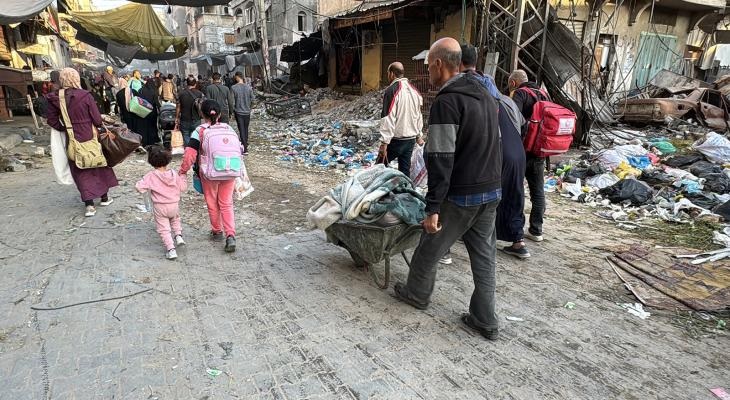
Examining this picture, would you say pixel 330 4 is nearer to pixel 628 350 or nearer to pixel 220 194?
pixel 220 194

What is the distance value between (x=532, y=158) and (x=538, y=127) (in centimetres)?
34

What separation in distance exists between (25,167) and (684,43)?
1979cm

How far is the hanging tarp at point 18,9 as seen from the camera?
6426 mm

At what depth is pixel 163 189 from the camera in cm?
392

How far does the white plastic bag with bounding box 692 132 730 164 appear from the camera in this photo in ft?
23.0

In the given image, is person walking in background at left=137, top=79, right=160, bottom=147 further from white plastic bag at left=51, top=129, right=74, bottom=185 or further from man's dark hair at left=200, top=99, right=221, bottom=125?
man's dark hair at left=200, top=99, right=221, bottom=125

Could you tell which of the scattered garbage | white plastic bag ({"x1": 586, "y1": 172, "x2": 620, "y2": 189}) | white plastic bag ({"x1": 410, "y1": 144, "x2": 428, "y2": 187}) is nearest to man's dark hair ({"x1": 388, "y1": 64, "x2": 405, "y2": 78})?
white plastic bag ({"x1": 410, "y1": 144, "x2": 428, "y2": 187})

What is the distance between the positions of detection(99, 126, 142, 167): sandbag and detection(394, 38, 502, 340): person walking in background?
418cm

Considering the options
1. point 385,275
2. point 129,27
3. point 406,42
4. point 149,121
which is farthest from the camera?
point 406,42

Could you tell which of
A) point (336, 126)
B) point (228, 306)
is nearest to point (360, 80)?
point (336, 126)

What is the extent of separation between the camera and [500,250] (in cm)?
427

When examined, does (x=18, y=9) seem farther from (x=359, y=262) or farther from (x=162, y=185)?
(x=359, y=262)

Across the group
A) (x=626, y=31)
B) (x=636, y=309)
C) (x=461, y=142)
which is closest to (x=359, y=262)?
(x=461, y=142)

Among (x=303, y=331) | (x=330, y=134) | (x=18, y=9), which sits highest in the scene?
(x=18, y=9)
